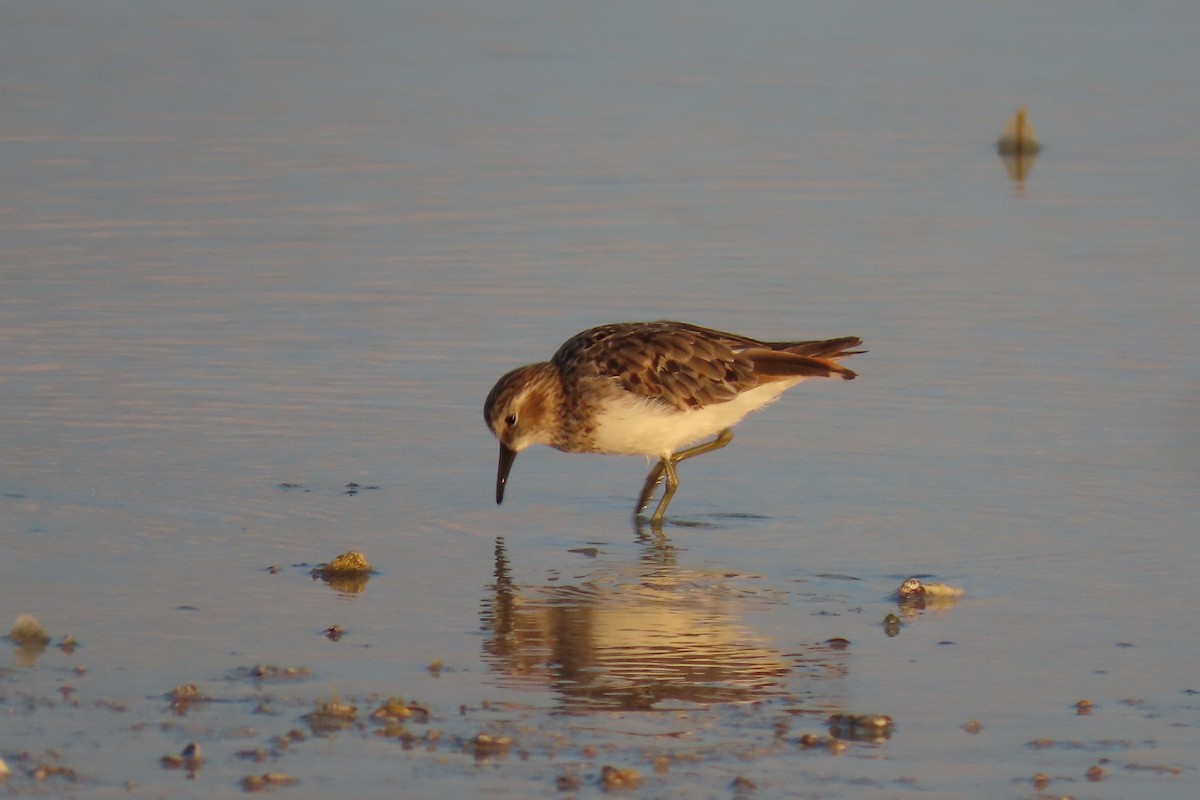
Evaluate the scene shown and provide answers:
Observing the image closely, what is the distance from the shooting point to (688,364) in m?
9.69

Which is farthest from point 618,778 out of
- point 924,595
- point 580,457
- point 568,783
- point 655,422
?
point 580,457

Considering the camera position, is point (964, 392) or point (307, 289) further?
point (307, 289)

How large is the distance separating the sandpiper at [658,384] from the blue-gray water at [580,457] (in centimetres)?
28

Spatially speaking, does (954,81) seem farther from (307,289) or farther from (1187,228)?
(307,289)

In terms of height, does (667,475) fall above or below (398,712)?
above

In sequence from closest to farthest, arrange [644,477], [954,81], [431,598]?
[431,598] → [644,477] → [954,81]

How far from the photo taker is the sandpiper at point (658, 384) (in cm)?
954

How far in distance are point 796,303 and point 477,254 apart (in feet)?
7.60

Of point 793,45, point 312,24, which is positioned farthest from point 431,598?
point 312,24

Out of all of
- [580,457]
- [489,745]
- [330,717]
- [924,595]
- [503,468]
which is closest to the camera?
[489,745]

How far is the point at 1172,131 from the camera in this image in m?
17.4

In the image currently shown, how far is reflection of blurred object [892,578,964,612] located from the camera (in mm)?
7477

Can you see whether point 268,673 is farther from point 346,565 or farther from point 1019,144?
point 1019,144

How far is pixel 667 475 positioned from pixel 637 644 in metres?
2.56
